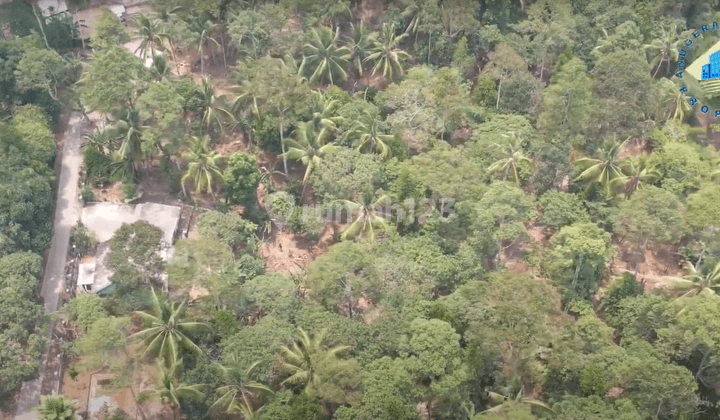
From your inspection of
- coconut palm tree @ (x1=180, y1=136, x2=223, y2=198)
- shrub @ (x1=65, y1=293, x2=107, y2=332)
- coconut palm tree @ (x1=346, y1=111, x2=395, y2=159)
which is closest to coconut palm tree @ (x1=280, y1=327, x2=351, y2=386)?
shrub @ (x1=65, y1=293, x2=107, y2=332)

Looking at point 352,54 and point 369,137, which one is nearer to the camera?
point 369,137

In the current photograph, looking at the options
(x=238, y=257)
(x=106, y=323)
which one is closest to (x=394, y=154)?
(x=238, y=257)

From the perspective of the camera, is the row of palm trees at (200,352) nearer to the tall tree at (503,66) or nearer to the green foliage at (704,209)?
the green foliage at (704,209)

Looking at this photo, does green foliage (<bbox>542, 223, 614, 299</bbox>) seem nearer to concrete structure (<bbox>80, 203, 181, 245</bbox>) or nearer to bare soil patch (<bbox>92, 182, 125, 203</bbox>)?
concrete structure (<bbox>80, 203, 181, 245</bbox>)

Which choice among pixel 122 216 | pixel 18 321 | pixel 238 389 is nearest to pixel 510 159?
pixel 238 389

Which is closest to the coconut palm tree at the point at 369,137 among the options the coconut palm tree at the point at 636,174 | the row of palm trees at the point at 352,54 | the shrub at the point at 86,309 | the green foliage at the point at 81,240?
the row of palm trees at the point at 352,54

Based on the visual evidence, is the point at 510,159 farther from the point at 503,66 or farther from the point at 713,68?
the point at 713,68
